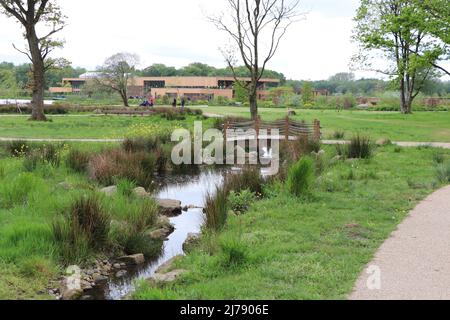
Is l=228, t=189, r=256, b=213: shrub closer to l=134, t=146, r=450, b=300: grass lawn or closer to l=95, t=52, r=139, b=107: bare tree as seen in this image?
l=134, t=146, r=450, b=300: grass lawn

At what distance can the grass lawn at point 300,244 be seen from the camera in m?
4.58

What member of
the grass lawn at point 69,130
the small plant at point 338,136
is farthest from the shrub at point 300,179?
the small plant at point 338,136

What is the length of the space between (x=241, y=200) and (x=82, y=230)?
3028 mm

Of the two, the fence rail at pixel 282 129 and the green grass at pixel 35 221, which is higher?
the fence rail at pixel 282 129

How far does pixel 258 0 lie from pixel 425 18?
7.84 m

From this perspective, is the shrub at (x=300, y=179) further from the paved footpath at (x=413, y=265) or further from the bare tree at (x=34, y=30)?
the bare tree at (x=34, y=30)

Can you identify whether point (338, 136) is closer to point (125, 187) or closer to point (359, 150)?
point (359, 150)

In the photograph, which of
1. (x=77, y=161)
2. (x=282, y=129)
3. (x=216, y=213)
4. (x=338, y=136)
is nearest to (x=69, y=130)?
(x=282, y=129)

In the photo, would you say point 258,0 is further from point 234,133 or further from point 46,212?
point 46,212

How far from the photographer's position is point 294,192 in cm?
856

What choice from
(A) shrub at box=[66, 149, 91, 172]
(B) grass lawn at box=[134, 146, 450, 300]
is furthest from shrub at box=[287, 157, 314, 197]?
(A) shrub at box=[66, 149, 91, 172]

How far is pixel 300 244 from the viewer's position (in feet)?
19.5

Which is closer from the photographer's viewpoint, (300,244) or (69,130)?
(300,244)

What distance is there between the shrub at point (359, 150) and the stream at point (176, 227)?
11.3 ft
